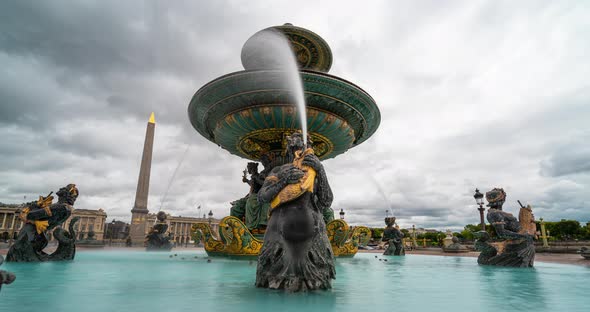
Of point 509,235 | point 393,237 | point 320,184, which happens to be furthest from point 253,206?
point 393,237

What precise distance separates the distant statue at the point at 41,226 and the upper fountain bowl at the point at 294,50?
6.23m

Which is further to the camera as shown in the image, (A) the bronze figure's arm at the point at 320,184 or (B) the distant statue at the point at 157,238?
(B) the distant statue at the point at 157,238

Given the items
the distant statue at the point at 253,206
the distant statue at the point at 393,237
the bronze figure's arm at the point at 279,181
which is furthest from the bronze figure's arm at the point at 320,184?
the distant statue at the point at 393,237

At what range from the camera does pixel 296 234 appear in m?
3.56

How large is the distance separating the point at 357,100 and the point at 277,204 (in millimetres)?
5843

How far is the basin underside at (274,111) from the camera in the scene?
8.11 m

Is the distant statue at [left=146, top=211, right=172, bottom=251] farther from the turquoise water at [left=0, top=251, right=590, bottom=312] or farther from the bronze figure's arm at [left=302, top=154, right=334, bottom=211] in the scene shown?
the bronze figure's arm at [left=302, top=154, right=334, bottom=211]

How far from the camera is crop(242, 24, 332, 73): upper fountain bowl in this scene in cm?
1016

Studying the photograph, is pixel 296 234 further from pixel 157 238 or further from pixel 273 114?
pixel 157 238

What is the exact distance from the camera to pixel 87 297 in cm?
302

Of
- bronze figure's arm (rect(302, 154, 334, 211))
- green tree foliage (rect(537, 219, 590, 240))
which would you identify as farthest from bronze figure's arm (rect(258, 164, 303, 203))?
green tree foliage (rect(537, 219, 590, 240))

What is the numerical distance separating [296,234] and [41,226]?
20.9 ft

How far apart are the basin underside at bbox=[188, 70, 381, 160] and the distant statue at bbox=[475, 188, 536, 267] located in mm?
4165

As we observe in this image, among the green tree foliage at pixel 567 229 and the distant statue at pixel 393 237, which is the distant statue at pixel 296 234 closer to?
the distant statue at pixel 393 237
